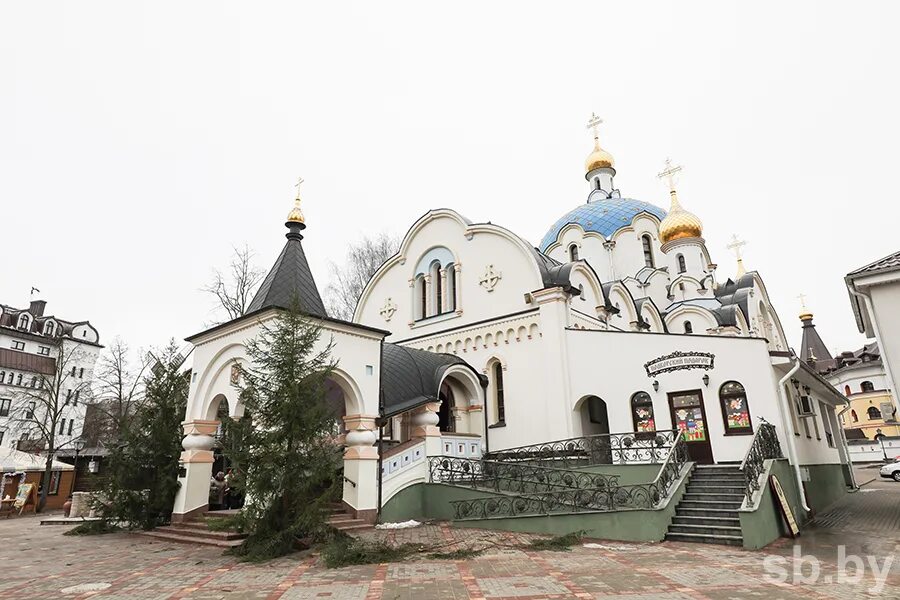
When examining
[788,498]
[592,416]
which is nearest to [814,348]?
[592,416]

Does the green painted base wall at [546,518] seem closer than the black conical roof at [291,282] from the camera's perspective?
Yes

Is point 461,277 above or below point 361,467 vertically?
above

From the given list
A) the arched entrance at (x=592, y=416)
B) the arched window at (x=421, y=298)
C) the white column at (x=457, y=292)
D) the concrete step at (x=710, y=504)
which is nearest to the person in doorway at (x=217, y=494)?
the arched window at (x=421, y=298)

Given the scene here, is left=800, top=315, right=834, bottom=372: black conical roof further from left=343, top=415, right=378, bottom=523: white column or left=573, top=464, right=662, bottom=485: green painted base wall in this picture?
left=343, top=415, right=378, bottom=523: white column

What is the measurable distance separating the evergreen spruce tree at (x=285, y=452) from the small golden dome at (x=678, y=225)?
21.8 metres

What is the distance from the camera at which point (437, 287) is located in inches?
781

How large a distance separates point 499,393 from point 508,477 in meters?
4.79

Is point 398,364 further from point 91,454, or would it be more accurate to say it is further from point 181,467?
point 91,454

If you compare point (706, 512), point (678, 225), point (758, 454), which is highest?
point (678, 225)

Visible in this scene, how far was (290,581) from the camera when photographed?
6.76 metres

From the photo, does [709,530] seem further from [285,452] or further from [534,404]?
[285,452]

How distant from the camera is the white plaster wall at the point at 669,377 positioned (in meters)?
12.5

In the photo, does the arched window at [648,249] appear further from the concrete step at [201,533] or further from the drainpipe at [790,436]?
the concrete step at [201,533]

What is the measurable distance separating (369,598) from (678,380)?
10.3 meters
